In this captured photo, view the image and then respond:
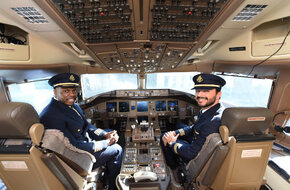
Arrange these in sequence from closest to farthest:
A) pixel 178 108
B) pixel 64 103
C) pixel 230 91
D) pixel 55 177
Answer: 1. pixel 55 177
2. pixel 64 103
3. pixel 230 91
4. pixel 178 108

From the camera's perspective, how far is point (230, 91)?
3029 millimetres

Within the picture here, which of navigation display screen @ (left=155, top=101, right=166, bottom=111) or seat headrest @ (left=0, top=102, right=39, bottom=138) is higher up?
seat headrest @ (left=0, top=102, right=39, bottom=138)

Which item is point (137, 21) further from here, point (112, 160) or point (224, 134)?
point (112, 160)

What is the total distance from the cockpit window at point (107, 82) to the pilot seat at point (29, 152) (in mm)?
2499

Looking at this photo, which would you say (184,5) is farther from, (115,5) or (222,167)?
(222,167)

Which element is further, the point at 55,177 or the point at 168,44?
the point at 168,44

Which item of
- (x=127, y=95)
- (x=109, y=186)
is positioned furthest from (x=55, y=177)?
(x=127, y=95)

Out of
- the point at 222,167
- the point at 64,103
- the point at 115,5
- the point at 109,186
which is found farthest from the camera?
the point at 109,186

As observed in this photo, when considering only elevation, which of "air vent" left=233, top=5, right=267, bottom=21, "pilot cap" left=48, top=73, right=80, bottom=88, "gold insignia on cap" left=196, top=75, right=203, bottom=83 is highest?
"air vent" left=233, top=5, right=267, bottom=21

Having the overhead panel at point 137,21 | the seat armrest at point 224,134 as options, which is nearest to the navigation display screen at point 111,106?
the overhead panel at point 137,21

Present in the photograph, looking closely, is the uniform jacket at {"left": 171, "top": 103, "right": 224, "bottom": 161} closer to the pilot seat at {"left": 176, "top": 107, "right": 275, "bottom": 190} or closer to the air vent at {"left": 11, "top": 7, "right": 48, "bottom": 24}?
the pilot seat at {"left": 176, "top": 107, "right": 275, "bottom": 190}

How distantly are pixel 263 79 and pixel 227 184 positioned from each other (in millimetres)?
1870

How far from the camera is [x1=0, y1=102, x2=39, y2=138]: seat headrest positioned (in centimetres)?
78

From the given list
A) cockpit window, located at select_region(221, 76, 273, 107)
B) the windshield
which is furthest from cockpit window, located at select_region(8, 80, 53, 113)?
cockpit window, located at select_region(221, 76, 273, 107)
